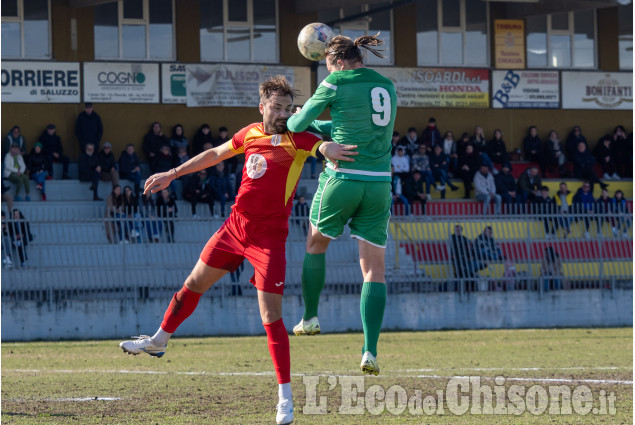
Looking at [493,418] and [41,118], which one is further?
[41,118]

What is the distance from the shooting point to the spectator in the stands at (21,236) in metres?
18.1

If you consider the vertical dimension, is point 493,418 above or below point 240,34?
below

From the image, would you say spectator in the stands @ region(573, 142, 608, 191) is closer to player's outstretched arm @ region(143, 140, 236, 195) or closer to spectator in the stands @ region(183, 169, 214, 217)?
spectator in the stands @ region(183, 169, 214, 217)

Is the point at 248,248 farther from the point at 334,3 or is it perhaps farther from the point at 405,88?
the point at 405,88

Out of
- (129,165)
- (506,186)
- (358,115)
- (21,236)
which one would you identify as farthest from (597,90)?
(358,115)

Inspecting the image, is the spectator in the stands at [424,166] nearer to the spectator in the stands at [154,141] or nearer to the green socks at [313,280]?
the spectator in the stands at [154,141]

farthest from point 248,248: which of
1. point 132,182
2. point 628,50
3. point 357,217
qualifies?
point 628,50

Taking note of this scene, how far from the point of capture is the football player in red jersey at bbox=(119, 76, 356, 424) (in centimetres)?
755

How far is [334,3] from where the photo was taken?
26.6m

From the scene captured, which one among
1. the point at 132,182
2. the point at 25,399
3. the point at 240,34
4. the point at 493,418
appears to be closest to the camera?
the point at 493,418

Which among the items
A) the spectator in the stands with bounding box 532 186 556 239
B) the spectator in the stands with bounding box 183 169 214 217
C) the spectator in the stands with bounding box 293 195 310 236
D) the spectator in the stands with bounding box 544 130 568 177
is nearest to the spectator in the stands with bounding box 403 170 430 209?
the spectator in the stands with bounding box 532 186 556 239

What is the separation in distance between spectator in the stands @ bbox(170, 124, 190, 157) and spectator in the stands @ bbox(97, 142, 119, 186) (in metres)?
1.48

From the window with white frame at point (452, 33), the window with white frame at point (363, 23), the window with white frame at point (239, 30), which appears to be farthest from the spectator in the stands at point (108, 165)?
the window with white frame at point (452, 33)

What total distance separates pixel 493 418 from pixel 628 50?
25361 mm
